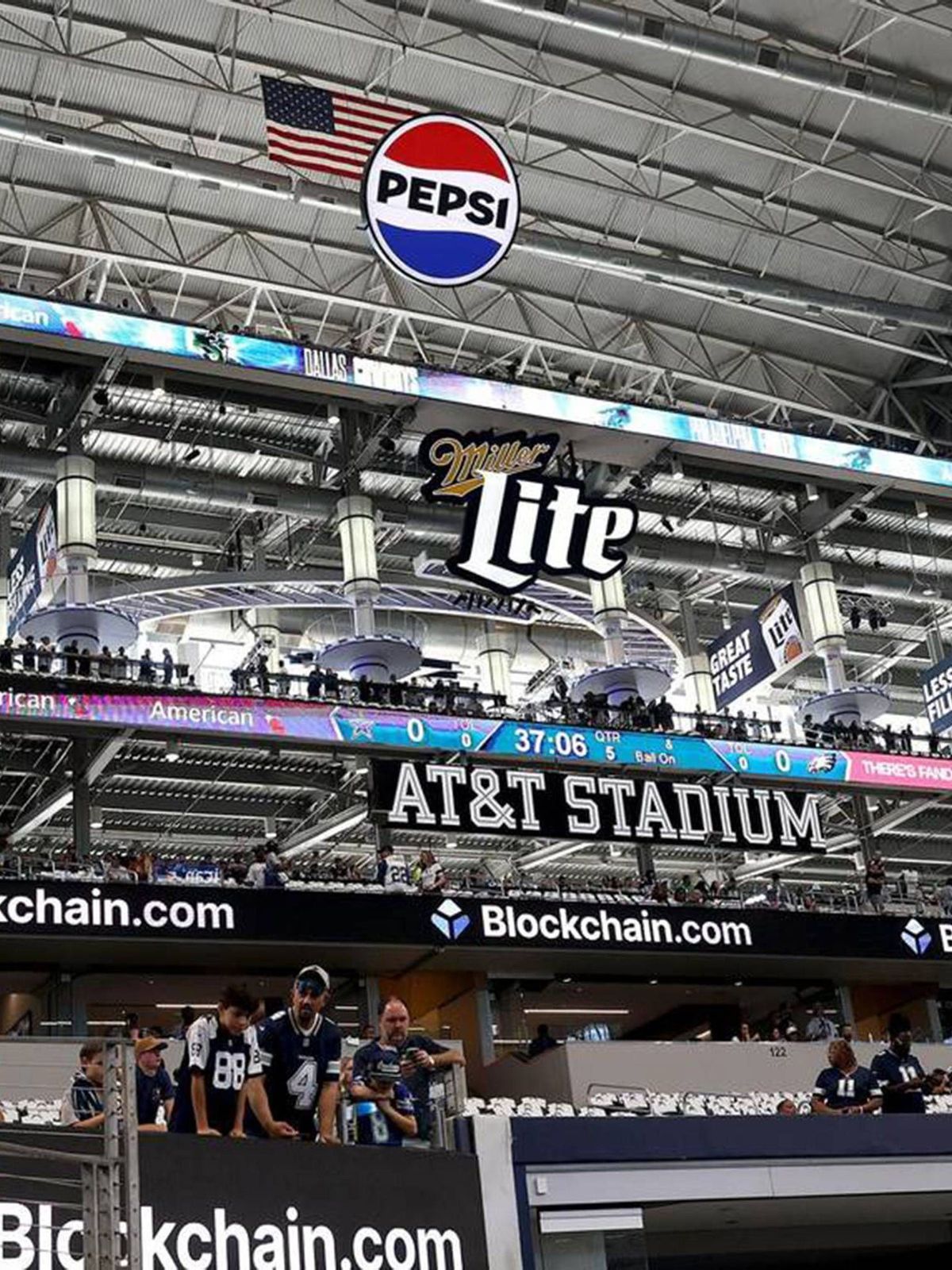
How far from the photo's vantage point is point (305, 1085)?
35.1ft

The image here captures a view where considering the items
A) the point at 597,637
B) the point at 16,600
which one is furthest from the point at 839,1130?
the point at 597,637

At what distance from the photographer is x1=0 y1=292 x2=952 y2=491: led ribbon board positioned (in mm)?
30750

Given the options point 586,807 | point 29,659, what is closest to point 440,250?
point 29,659

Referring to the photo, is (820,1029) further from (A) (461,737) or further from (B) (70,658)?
(B) (70,658)

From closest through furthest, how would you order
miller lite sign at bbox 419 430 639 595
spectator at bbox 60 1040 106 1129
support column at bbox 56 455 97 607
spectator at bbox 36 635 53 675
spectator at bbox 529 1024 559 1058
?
spectator at bbox 60 1040 106 1129, spectator at bbox 529 1024 559 1058, spectator at bbox 36 635 53 675, miller lite sign at bbox 419 430 639 595, support column at bbox 56 455 97 607

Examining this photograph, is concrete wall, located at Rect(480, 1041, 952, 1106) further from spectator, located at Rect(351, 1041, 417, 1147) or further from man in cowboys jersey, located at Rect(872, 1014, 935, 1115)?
spectator, located at Rect(351, 1041, 417, 1147)

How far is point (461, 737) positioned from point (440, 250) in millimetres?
12238

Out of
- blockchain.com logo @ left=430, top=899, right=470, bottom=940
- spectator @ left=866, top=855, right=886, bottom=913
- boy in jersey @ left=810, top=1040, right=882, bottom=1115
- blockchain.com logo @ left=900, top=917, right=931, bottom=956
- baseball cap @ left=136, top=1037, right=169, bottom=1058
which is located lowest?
baseball cap @ left=136, top=1037, right=169, bottom=1058

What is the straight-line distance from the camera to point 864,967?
3441cm

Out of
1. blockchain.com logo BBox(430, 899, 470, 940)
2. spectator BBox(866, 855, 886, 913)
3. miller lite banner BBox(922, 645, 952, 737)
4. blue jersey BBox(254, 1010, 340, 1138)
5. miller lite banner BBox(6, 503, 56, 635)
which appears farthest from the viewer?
miller lite banner BBox(922, 645, 952, 737)

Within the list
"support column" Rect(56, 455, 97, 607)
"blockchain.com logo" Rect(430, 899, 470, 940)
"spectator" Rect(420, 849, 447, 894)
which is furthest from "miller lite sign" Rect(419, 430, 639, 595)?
"support column" Rect(56, 455, 97, 607)

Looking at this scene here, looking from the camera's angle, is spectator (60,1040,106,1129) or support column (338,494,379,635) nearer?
spectator (60,1040,106,1129)

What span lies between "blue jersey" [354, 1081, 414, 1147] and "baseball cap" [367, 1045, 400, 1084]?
0.12 m

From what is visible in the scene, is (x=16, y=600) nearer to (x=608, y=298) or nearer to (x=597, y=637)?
(x=608, y=298)
